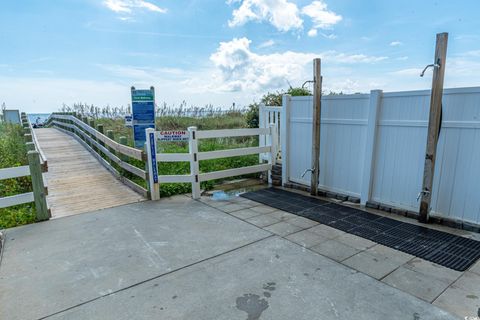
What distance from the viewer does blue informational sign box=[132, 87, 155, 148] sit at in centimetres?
614

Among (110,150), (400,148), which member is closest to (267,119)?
(400,148)

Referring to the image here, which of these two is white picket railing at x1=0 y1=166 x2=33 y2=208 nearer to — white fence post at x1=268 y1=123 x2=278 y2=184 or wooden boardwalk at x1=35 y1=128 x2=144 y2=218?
wooden boardwalk at x1=35 y1=128 x2=144 y2=218

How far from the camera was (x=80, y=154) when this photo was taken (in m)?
8.59

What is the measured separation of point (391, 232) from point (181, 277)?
2660 millimetres

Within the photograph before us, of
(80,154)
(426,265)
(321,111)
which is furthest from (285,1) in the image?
(80,154)

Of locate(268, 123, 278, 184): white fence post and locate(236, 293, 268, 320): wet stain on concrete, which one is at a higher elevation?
locate(268, 123, 278, 184): white fence post

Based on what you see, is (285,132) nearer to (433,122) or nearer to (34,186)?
(433,122)

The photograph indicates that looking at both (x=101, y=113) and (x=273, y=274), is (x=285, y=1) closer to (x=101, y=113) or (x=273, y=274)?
(x=273, y=274)

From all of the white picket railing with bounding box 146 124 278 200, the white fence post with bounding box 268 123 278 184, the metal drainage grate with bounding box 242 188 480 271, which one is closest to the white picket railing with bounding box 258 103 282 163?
the white fence post with bounding box 268 123 278 184

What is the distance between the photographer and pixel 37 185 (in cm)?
397

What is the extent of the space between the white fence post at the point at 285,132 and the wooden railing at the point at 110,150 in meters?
2.73

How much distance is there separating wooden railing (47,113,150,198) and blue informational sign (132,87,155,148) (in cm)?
35

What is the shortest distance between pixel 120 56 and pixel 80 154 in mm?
3508

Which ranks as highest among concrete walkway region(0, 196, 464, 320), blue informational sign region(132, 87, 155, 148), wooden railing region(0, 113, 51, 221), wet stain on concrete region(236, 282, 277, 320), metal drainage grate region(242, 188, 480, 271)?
blue informational sign region(132, 87, 155, 148)
